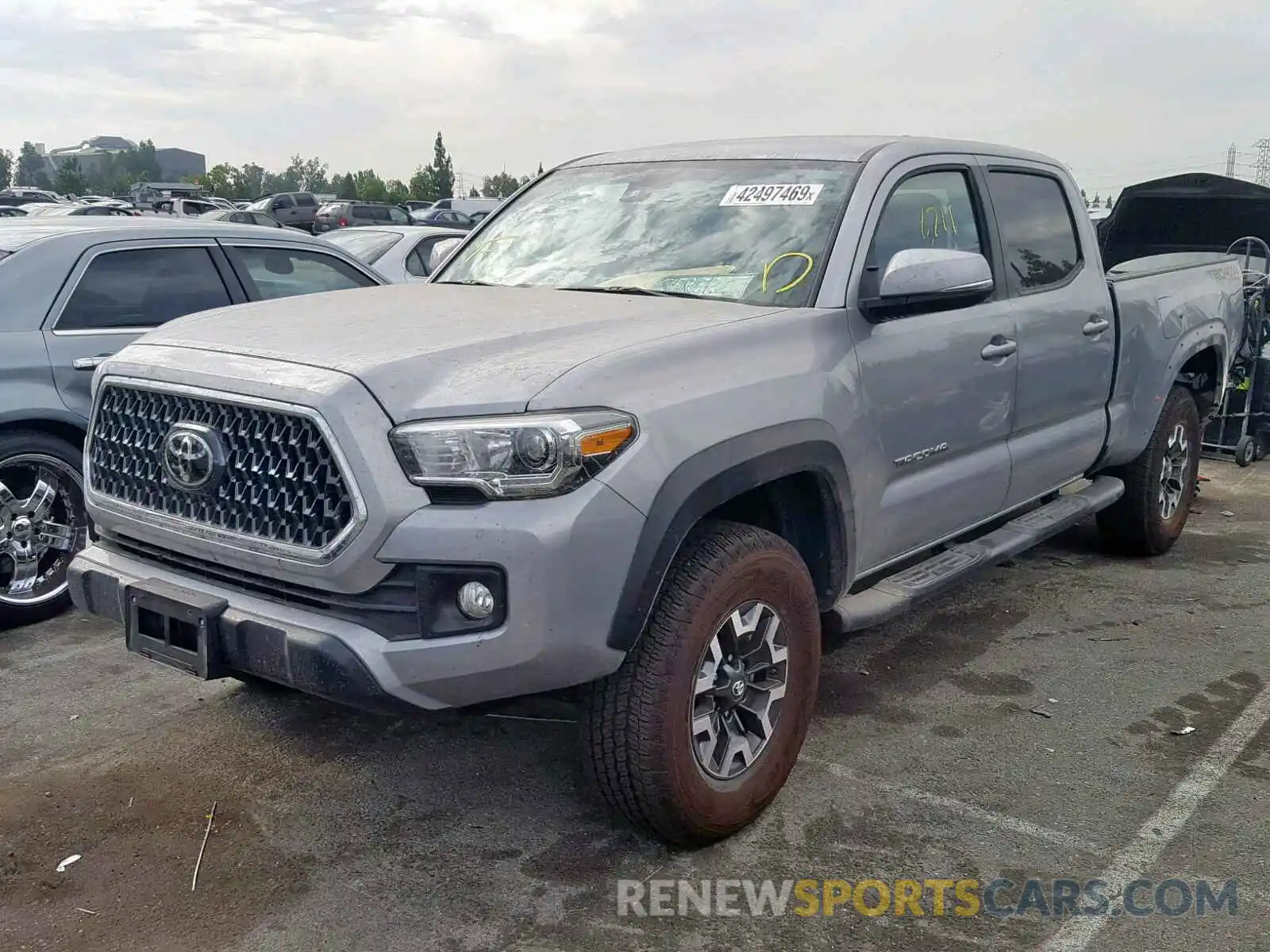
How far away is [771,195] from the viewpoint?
3.96m

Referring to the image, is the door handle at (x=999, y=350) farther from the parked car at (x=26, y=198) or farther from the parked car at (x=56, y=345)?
the parked car at (x=26, y=198)

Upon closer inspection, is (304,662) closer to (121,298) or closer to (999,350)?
(999,350)

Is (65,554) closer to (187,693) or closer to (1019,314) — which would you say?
(187,693)

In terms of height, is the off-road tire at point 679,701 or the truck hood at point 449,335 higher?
the truck hood at point 449,335

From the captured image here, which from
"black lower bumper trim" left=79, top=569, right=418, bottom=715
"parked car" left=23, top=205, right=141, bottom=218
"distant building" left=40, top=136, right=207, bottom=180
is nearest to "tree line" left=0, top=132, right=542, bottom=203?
"distant building" left=40, top=136, right=207, bottom=180

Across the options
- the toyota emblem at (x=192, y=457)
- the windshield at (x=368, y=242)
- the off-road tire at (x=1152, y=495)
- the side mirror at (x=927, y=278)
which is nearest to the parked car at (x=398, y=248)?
the windshield at (x=368, y=242)

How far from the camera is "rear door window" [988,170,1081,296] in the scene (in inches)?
183

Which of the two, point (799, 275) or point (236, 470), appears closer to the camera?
point (236, 470)

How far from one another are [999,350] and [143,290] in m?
3.78

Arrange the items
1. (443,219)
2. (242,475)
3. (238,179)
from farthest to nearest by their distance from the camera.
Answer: (238,179) → (443,219) → (242,475)

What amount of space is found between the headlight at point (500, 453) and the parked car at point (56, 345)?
2925 mm

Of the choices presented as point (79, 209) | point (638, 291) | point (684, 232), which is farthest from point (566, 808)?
point (79, 209)

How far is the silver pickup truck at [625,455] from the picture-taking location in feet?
8.98

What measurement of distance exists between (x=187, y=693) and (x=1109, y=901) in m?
3.16
